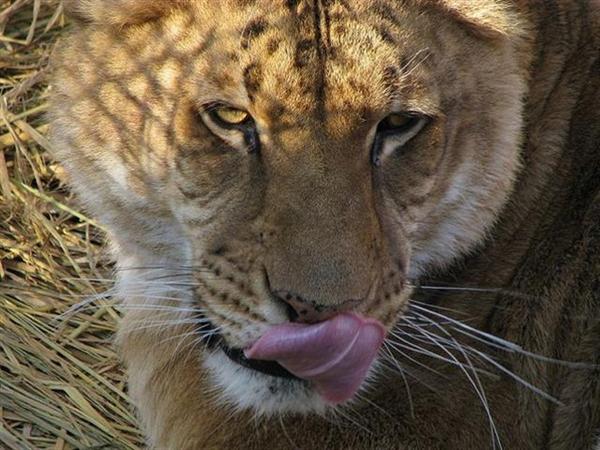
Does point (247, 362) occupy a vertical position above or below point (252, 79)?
below

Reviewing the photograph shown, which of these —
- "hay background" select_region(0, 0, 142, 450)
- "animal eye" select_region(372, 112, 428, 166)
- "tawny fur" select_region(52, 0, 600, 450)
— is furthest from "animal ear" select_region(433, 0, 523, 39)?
"hay background" select_region(0, 0, 142, 450)

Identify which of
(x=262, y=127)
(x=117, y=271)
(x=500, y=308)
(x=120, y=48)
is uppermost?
(x=120, y=48)

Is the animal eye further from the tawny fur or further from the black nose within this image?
the black nose

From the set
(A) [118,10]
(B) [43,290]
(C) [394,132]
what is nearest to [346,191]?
(C) [394,132]

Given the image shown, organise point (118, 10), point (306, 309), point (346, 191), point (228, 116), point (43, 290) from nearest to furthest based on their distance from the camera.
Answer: point (306, 309)
point (346, 191)
point (228, 116)
point (118, 10)
point (43, 290)

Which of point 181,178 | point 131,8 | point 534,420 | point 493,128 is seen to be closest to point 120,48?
point 131,8

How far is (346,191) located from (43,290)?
1833 millimetres

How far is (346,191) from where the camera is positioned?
9.39ft

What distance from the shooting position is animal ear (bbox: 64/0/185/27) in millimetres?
3152

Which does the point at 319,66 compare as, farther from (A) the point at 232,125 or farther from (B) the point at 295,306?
(B) the point at 295,306

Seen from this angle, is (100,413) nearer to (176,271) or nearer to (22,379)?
(22,379)

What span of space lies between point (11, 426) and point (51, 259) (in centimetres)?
75

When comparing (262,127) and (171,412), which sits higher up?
(262,127)

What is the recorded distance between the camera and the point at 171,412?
137 inches
